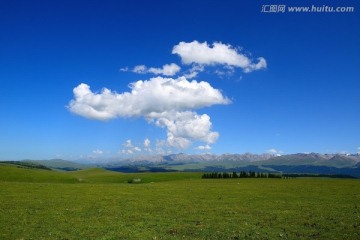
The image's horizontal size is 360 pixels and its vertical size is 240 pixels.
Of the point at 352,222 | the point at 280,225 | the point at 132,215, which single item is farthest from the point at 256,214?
the point at 132,215

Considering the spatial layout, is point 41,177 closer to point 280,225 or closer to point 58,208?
point 58,208

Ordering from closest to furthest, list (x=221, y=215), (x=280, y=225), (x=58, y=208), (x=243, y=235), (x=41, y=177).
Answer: (x=243, y=235) → (x=280, y=225) → (x=221, y=215) → (x=58, y=208) → (x=41, y=177)

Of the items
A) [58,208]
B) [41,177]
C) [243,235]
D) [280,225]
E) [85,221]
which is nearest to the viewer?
[243,235]

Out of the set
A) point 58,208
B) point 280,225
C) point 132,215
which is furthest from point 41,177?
point 280,225

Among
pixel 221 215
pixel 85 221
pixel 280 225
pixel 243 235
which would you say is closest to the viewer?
pixel 243 235

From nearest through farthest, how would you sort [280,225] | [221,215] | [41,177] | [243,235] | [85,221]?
[243,235] → [280,225] → [85,221] → [221,215] → [41,177]

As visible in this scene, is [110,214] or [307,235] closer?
[307,235]

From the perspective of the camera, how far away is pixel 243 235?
25.2 meters

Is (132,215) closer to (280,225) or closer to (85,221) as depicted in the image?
(85,221)

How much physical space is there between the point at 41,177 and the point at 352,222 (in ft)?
388

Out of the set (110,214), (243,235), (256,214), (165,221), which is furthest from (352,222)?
(110,214)

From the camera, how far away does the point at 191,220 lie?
3203 centimetres

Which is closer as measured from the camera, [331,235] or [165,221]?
[331,235]

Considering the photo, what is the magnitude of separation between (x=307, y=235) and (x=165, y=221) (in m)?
12.9
